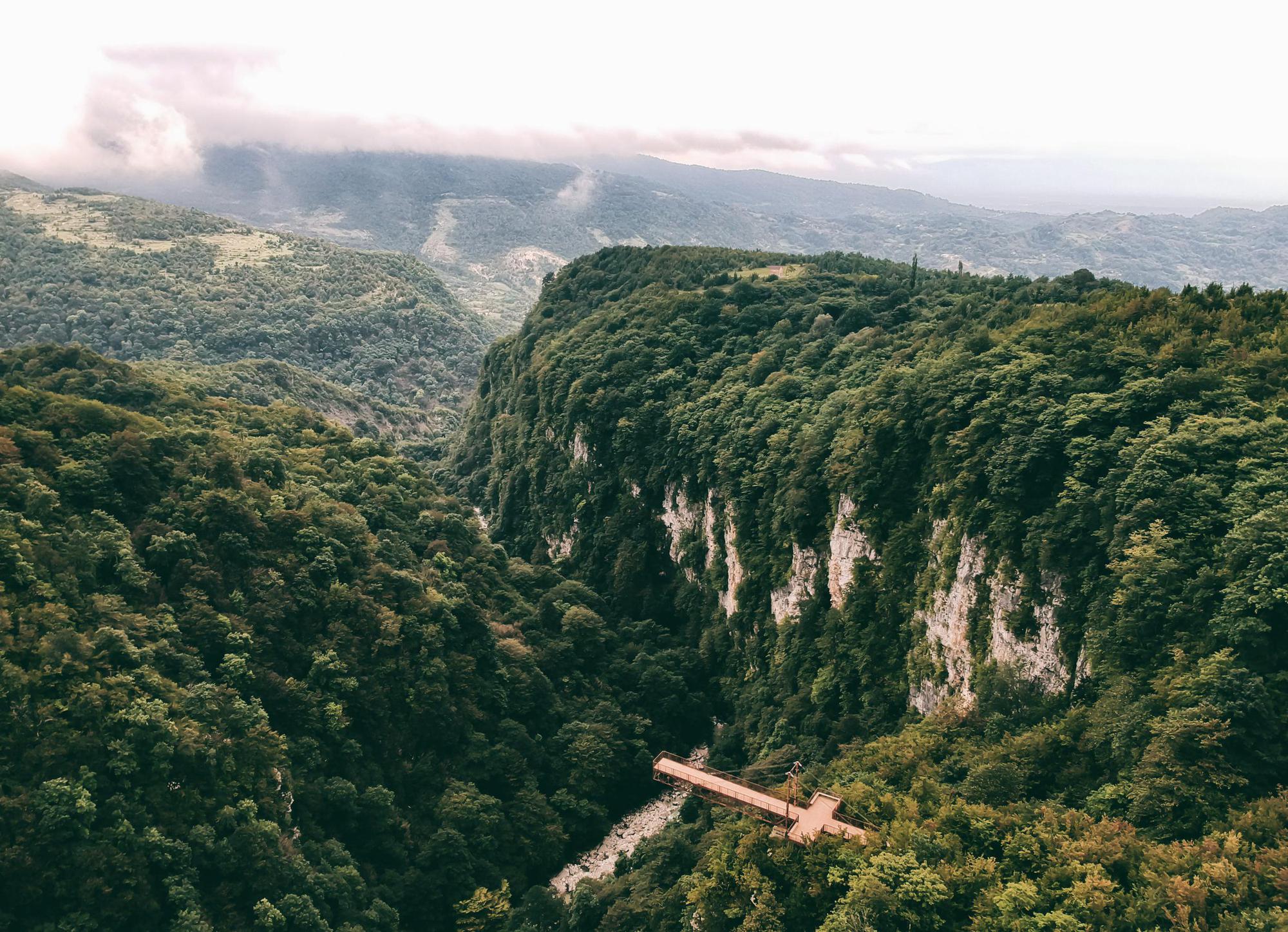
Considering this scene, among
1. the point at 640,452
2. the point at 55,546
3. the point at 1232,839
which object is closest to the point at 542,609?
the point at 640,452

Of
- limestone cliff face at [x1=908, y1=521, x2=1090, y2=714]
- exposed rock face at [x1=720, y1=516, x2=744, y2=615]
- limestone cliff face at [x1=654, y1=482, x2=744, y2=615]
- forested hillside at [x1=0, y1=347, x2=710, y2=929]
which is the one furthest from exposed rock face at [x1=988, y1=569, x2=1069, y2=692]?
forested hillside at [x1=0, y1=347, x2=710, y2=929]

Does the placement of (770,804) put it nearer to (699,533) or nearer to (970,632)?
(970,632)

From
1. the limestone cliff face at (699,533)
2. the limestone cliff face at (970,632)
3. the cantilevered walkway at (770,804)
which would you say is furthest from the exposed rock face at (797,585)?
the cantilevered walkway at (770,804)

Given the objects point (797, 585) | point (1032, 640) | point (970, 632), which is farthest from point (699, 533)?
point (1032, 640)

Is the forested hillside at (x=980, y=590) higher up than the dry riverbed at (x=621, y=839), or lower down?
higher up

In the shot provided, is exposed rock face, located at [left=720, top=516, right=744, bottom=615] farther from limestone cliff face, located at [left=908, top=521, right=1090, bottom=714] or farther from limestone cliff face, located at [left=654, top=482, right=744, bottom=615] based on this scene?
limestone cliff face, located at [left=908, top=521, right=1090, bottom=714]

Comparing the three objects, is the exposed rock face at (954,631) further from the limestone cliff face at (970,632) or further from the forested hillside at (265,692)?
the forested hillside at (265,692)

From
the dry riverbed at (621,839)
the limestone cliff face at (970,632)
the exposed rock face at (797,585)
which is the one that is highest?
the limestone cliff face at (970,632)
